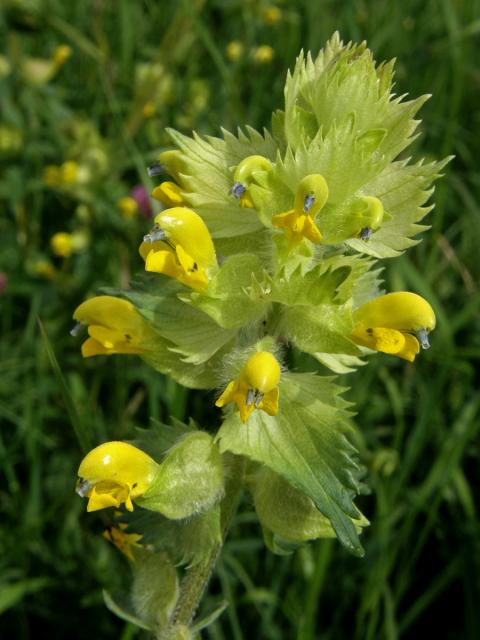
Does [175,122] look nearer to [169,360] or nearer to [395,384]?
[395,384]

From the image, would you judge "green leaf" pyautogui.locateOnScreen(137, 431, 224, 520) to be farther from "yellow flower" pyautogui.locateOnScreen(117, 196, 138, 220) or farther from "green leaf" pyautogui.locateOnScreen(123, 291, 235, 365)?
"yellow flower" pyautogui.locateOnScreen(117, 196, 138, 220)

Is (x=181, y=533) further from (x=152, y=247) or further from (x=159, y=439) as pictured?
(x=152, y=247)

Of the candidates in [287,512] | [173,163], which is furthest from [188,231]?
[287,512]

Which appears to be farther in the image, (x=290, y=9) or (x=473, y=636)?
(x=290, y=9)

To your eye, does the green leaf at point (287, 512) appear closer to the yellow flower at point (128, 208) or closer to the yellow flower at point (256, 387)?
the yellow flower at point (256, 387)

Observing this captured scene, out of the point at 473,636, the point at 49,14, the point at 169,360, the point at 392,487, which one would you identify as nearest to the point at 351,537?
the point at 169,360

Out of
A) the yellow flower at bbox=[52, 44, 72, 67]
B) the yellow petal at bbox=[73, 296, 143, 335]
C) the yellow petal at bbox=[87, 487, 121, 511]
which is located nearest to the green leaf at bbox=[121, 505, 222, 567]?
the yellow petal at bbox=[87, 487, 121, 511]

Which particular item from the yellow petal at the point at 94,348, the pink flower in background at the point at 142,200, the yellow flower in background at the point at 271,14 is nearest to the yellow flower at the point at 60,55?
the pink flower in background at the point at 142,200
